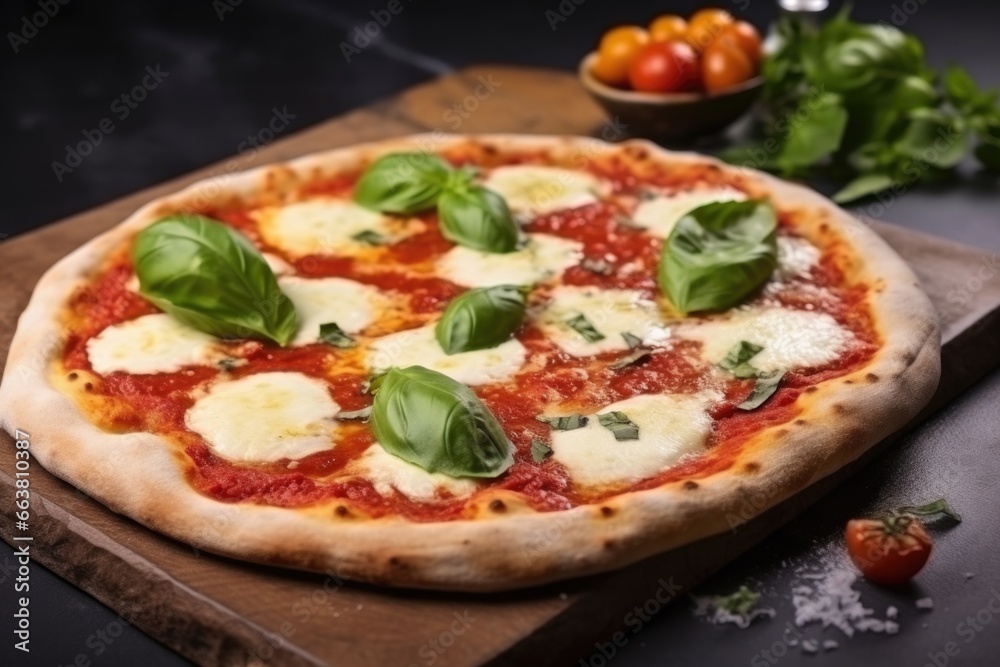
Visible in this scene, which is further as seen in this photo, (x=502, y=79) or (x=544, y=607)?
(x=502, y=79)

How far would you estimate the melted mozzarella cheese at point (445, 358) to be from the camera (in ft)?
13.0

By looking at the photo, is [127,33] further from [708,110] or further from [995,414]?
[995,414]

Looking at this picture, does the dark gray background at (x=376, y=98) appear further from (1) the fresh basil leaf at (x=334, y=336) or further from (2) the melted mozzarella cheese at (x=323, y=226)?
(2) the melted mozzarella cheese at (x=323, y=226)

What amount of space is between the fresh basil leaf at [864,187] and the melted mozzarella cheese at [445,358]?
6.52 ft

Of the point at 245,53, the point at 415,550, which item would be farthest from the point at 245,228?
the point at 245,53

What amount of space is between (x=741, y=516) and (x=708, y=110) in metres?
3.02

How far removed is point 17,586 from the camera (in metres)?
3.47

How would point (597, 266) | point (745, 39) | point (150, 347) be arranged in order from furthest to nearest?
1. point (745, 39)
2. point (597, 266)
3. point (150, 347)

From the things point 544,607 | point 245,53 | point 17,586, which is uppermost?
point 544,607

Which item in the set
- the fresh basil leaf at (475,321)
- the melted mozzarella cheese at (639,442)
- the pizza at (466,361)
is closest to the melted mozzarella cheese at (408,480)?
the pizza at (466,361)

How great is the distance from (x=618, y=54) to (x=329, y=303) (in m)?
2.36

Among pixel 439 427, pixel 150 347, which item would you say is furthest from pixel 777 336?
pixel 150 347

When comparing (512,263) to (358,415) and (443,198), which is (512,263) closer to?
(443,198)

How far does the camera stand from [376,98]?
25.3 feet
